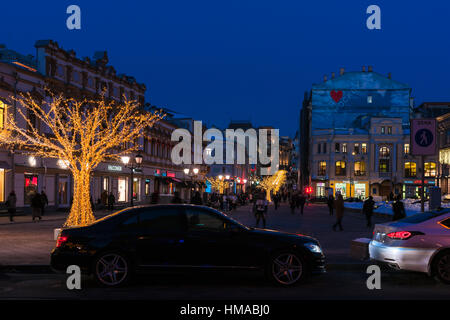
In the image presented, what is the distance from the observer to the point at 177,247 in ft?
32.8

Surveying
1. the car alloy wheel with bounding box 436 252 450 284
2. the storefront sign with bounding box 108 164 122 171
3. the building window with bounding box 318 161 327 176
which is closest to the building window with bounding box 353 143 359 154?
the building window with bounding box 318 161 327 176

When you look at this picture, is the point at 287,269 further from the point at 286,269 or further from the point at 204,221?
the point at 204,221

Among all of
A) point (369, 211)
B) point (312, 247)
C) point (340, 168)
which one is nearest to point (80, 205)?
point (312, 247)

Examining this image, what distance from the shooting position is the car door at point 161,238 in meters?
9.95

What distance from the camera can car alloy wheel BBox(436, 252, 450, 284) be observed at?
10.4 metres

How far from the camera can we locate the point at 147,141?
58625 millimetres

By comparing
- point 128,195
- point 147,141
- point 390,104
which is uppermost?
point 390,104

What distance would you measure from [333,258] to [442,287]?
3971mm

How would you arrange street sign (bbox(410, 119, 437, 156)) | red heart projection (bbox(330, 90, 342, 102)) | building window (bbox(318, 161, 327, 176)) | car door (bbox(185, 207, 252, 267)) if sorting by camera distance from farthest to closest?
red heart projection (bbox(330, 90, 342, 102))
building window (bbox(318, 161, 327, 176))
street sign (bbox(410, 119, 437, 156))
car door (bbox(185, 207, 252, 267))

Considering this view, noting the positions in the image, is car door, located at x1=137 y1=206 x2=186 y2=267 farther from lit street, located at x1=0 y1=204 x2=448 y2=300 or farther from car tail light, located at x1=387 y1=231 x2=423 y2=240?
car tail light, located at x1=387 y1=231 x2=423 y2=240

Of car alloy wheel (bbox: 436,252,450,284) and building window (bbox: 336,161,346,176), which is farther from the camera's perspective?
building window (bbox: 336,161,346,176)

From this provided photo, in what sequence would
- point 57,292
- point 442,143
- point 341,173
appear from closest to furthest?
point 57,292 < point 442,143 < point 341,173

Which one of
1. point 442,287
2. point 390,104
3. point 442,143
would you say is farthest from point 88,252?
point 390,104
